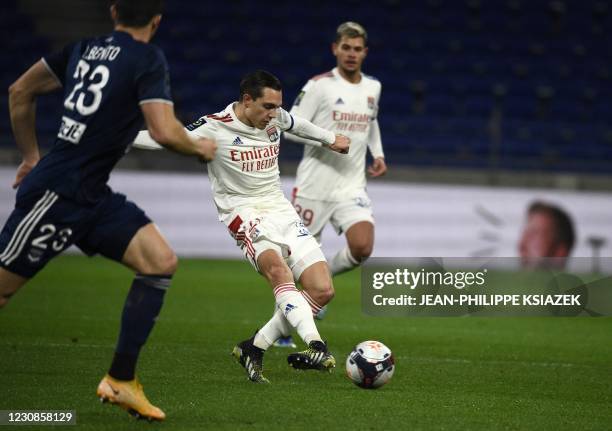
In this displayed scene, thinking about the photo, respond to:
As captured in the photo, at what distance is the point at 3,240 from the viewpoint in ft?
17.4

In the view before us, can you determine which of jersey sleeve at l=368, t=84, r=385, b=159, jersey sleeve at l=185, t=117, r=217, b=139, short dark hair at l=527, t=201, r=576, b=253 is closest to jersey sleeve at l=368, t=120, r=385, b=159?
jersey sleeve at l=368, t=84, r=385, b=159

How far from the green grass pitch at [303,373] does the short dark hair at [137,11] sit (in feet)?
6.81

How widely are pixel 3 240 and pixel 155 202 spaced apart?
11.5 metres

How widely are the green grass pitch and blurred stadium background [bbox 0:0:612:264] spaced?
4307mm

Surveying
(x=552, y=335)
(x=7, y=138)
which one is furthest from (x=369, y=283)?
(x=7, y=138)

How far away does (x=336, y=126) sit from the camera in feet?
31.0

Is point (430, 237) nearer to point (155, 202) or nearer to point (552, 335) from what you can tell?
point (155, 202)

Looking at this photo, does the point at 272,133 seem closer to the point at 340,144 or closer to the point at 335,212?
the point at 340,144

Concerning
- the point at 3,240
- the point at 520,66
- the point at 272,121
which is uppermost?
the point at 520,66

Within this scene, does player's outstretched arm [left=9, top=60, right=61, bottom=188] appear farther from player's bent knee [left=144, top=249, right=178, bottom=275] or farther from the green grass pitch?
the green grass pitch

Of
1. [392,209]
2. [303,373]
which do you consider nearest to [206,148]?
[303,373]

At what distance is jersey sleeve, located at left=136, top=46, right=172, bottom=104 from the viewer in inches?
203

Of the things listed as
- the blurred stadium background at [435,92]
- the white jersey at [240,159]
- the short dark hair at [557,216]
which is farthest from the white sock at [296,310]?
the short dark hair at [557,216]

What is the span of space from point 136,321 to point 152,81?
125 centimetres
